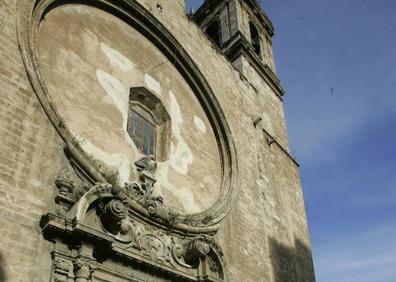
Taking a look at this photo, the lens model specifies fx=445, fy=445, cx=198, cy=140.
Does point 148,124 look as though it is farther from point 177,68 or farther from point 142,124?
point 177,68

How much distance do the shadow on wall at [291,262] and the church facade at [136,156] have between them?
0.04m

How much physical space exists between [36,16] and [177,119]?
133 inches

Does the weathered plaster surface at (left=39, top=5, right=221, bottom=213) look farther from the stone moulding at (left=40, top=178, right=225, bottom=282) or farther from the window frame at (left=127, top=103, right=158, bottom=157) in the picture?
the stone moulding at (left=40, top=178, right=225, bottom=282)

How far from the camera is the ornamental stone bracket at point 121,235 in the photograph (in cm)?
Answer: 496

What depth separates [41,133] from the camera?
211 inches

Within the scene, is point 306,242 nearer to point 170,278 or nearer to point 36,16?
point 170,278

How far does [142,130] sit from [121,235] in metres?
2.60

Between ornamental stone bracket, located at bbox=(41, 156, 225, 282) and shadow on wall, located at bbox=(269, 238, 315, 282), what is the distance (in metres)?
2.30

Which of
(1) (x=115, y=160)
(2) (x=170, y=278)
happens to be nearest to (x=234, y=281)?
(2) (x=170, y=278)

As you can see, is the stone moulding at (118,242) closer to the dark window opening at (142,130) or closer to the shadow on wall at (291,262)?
the dark window opening at (142,130)

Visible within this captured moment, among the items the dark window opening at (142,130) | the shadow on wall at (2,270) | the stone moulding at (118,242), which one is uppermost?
the dark window opening at (142,130)

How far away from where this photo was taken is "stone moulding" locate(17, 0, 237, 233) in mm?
5602

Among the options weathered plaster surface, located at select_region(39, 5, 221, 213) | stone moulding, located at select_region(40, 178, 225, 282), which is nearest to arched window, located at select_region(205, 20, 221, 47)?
weathered plaster surface, located at select_region(39, 5, 221, 213)

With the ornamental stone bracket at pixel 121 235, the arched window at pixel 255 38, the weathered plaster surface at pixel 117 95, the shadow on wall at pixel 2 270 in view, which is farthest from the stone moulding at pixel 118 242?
the arched window at pixel 255 38
